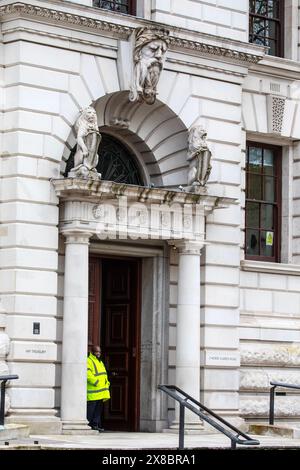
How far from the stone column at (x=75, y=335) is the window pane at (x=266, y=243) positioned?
5798 mm

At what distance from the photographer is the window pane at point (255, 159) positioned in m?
32.7

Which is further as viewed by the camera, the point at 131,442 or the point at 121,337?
the point at 121,337

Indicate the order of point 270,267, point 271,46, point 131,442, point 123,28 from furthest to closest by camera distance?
point 271,46, point 270,267, point 123,28, point 131,442

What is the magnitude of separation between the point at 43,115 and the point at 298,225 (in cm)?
744

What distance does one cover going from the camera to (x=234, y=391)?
30.6 m

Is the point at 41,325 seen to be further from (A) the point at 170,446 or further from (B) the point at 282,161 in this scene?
(B) the point at 282,161

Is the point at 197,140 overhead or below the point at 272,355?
overhead

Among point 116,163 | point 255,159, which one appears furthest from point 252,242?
point 116,163

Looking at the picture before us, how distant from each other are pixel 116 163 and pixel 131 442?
654 centimetres

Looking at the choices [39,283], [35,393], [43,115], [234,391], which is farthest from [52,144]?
[234,391]

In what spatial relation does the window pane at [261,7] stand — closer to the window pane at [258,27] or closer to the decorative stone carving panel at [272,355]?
the window pane at [258,27]

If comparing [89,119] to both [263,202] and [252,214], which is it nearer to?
[252,214]

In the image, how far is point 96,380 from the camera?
28734 millimetres

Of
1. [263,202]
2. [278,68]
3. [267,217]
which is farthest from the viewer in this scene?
[267,217]
